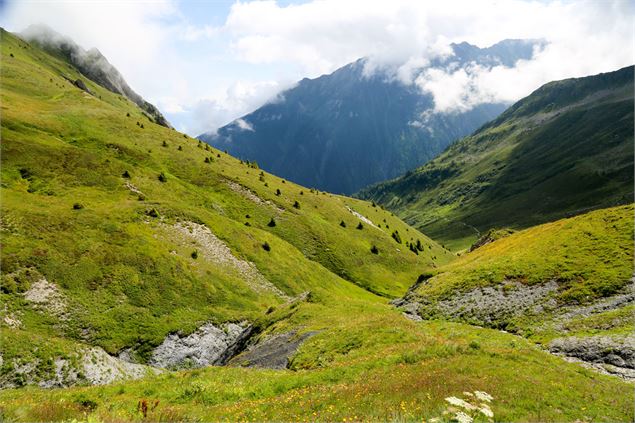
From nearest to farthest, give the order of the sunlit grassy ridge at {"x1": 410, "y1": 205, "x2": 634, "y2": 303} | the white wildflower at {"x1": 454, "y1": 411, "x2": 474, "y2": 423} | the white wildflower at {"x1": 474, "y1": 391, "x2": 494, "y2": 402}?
the white wildflower at {"x1": 454, "y1": 411, "x2": 474, "y2": 423}
the white wildflower at {"x1": 474, "y1": 391, "x2": 494, "y2": 402}
the sunlit grassy ridge at {"x1": 410, "y1": 205, "x2": 634, "y2": 303}

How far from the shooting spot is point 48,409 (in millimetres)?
18203

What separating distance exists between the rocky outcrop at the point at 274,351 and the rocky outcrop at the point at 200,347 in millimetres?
8170

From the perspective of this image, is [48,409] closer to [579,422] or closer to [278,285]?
[579,422]

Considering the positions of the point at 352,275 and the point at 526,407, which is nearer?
the point at 526,407

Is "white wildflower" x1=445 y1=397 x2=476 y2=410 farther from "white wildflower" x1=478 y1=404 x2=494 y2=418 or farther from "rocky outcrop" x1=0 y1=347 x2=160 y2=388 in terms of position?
"rocky outcrop" x1=0 y1=347 x2=160 y2=388

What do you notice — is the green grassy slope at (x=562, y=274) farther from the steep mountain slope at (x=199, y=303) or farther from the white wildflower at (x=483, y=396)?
the white wildflower at (x=483, y=396)

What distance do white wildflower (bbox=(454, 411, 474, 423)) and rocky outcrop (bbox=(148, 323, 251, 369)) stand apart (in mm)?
40446

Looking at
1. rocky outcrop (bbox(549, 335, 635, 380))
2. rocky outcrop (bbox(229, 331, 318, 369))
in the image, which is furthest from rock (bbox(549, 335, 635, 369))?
rocky outcrop (bbox(229, 331, 318, 369))

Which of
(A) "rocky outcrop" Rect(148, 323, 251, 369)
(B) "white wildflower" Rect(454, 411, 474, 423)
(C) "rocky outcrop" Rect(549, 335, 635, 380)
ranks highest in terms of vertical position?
(B) "white wildflower" Rect(454, 411, 474, 423)

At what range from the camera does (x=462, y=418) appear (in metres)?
14.0

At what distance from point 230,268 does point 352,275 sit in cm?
3783

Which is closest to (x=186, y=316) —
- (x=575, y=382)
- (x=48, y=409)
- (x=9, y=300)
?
(x=9, y=300)

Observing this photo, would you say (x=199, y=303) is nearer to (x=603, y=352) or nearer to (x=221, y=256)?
(x=221, y=256)

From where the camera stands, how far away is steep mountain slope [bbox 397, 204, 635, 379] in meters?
34.0
